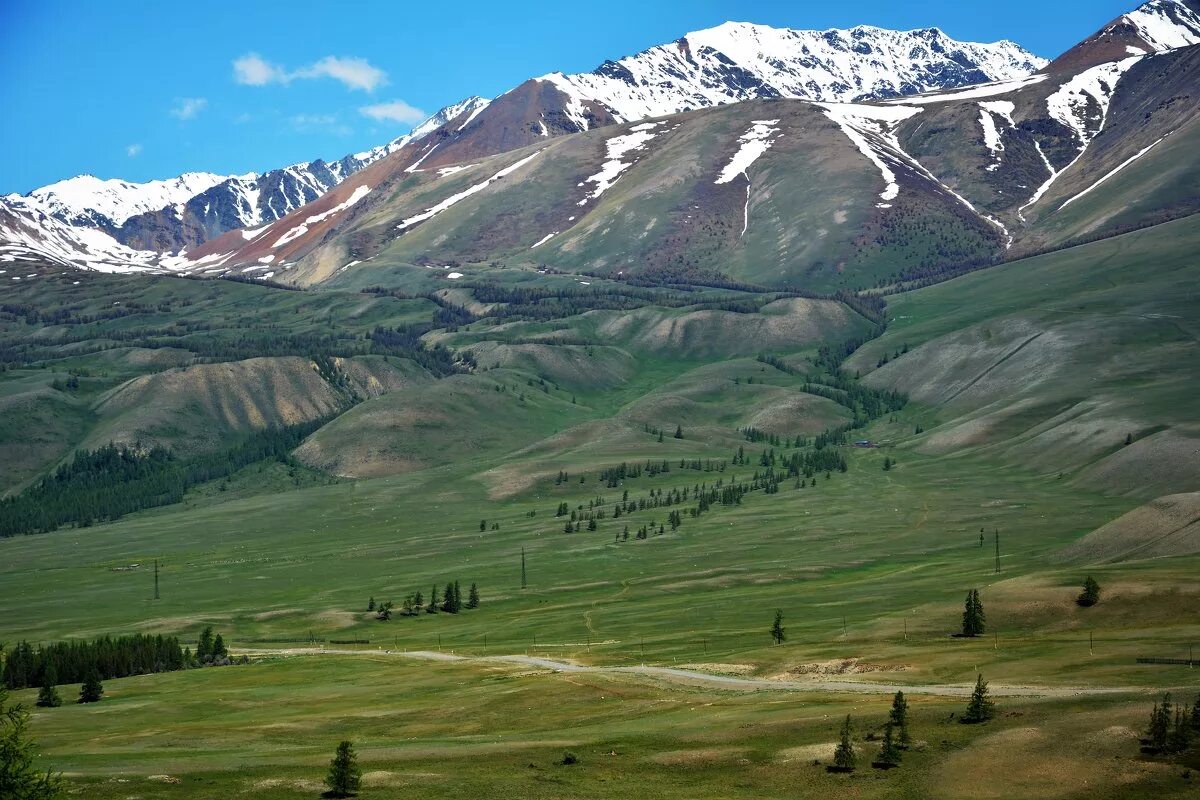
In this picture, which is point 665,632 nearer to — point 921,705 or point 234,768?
point 921,705

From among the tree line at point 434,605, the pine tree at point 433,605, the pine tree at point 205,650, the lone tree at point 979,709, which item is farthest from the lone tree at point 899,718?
the pine tree at point 433,605

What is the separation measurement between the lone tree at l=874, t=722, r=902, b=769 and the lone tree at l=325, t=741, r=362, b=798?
27434mm

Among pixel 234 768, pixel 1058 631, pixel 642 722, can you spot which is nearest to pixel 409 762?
pixel 234 768

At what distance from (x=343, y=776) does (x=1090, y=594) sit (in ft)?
267

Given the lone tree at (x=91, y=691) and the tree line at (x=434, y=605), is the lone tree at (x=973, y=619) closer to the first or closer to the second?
the lone tree at (x=91, y=691)

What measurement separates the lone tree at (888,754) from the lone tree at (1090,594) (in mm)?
57619

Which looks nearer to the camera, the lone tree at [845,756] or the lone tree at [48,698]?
the lone tree at [845,756]

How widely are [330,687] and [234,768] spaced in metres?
48.8

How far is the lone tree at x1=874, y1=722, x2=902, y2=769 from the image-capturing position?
65.4 m

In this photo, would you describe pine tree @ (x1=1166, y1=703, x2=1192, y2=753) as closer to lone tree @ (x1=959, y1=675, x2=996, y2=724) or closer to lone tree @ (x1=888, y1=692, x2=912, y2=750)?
lone tree @ (x1=959, y1=675, x2=996, y2=724)

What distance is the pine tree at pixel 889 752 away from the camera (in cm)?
6550

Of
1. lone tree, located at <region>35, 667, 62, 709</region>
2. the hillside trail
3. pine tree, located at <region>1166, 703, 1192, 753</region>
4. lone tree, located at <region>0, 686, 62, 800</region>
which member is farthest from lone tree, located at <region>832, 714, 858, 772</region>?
lone tree, located at <region>35, 667, 62, 709</region>

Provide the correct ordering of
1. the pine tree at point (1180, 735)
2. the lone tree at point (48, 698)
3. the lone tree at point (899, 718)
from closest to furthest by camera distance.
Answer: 1. the pine tree at point (1180, 735)
2. the lone tree at point (899, 718)
3. the lone tree at point (48, 698)

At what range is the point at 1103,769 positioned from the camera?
60.9 metres
